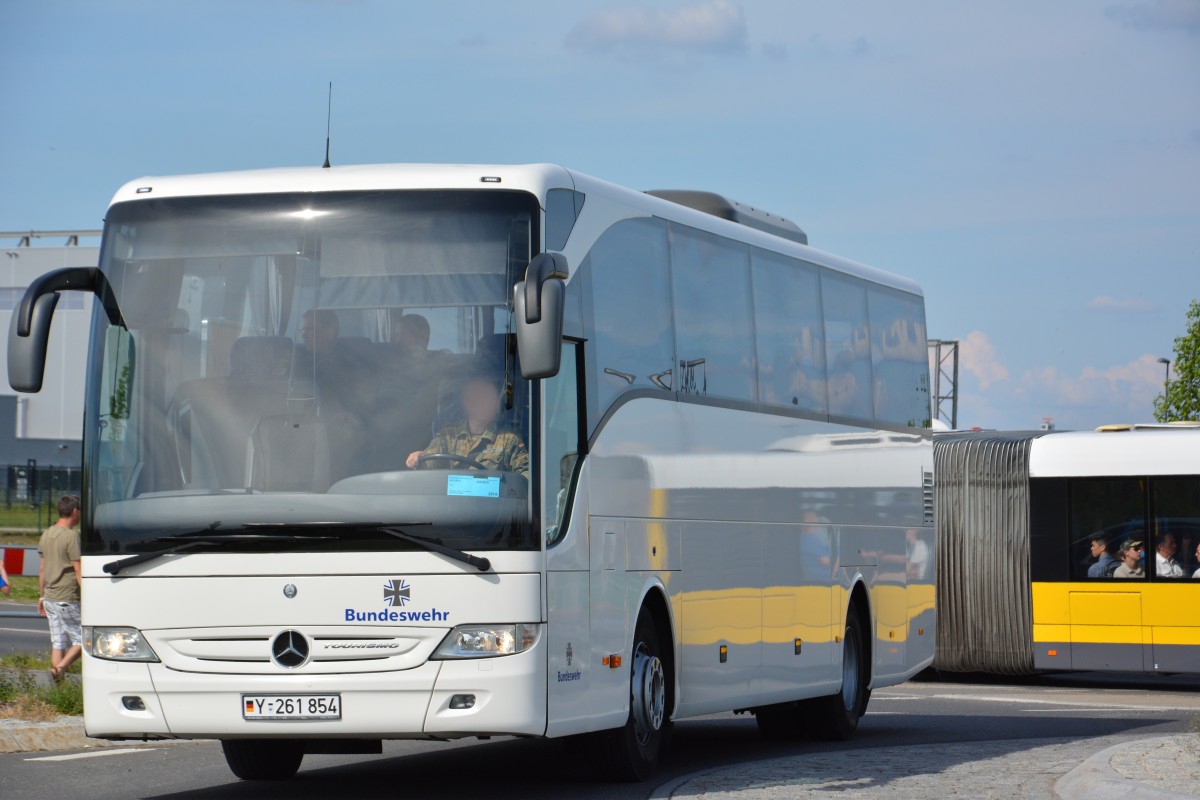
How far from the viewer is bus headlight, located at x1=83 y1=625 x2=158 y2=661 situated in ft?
35.6

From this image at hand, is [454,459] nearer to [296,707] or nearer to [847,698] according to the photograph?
[296,707]

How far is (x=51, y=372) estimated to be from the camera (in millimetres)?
69625

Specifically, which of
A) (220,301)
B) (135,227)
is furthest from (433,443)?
(135,227)

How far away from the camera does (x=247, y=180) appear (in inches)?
450

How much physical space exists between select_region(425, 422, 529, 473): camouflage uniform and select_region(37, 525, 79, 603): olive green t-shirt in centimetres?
953

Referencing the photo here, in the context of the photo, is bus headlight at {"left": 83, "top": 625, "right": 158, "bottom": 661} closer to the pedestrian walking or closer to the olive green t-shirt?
the pedestrian walking

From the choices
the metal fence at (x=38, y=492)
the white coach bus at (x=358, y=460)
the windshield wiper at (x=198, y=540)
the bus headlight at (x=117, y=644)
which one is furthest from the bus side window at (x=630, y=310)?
the metal fence at (x=38, y=492)

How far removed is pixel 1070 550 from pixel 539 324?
1641 cm

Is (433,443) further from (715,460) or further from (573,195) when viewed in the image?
(715,460)

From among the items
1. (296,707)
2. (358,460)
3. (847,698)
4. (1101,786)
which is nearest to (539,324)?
(358,460)

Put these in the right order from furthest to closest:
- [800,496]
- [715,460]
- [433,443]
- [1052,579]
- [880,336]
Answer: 1. [1052,579]
2. [880,336]
3. [800,496]
4. [715,460]
5. [433,443]

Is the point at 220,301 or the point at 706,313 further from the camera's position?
the point at 706,313

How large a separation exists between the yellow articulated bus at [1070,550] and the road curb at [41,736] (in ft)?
44.7

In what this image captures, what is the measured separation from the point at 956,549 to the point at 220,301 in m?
16.6
